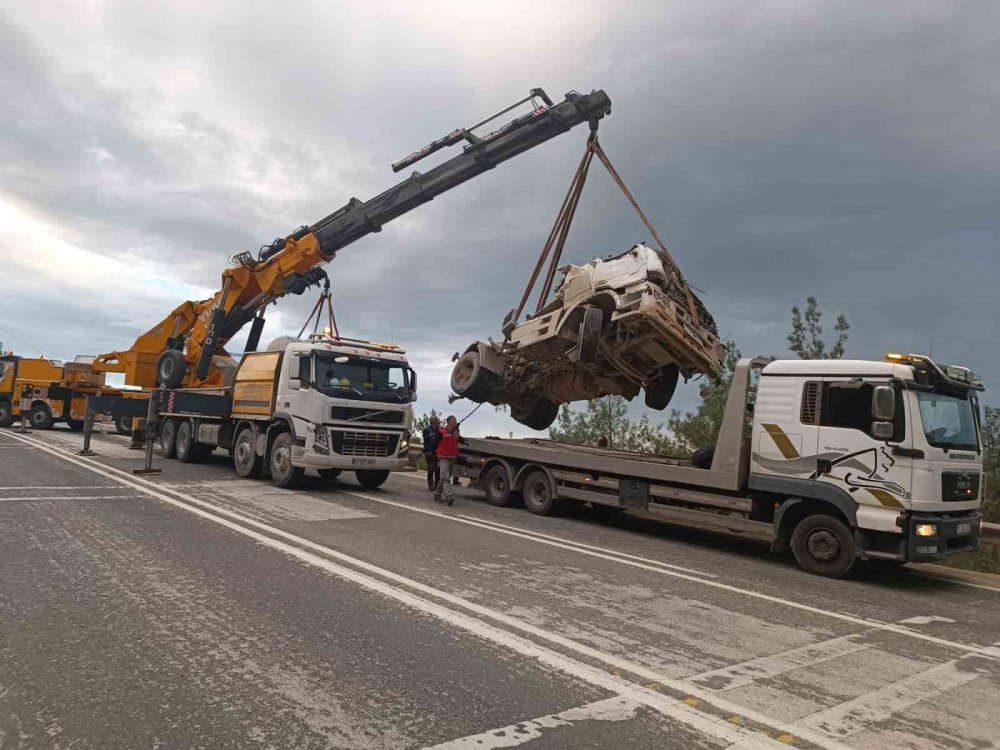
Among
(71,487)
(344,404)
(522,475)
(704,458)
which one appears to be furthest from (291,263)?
(704,458)

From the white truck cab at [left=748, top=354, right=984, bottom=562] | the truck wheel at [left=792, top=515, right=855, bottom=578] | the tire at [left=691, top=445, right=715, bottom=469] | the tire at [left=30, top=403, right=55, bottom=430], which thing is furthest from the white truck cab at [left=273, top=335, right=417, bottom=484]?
the tire at [left=30, top=403, right=55, bottom=430]

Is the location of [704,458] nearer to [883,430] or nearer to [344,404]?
[883,430]

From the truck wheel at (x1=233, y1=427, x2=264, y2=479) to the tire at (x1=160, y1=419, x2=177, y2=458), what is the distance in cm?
402

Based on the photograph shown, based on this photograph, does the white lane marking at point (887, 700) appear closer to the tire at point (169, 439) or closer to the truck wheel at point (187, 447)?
the truck wheel at point (187, 447)

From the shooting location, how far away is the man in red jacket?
11844mm

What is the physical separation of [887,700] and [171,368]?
1914 cm

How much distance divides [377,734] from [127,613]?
258 centimetres

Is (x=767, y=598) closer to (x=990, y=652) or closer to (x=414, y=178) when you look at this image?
(x=990, y=652)

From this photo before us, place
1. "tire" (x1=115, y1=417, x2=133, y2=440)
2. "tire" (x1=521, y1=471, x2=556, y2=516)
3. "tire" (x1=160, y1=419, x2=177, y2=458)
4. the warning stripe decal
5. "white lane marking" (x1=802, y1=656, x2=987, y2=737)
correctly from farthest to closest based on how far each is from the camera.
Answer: "tire" (x1=115, y1=417, x2=133, y2=440) → "tire" (x1=160, y1=419, x2=177, y2=458) → "tire" (x1=521, y1=471, x2=556, y2=516) → the warning stripe decal → "white lane marking" (x1=802, y1=656, x2=987, y2=737)

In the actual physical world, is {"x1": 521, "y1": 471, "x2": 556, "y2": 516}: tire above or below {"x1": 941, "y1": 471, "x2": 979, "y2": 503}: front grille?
below

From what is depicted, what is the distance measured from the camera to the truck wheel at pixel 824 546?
7352mm

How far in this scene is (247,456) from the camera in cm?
1370

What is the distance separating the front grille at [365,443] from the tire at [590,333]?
14.3ft

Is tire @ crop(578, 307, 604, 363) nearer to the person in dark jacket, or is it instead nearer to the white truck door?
the white truck door
